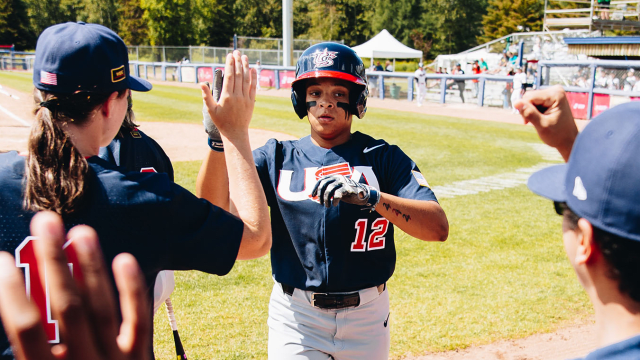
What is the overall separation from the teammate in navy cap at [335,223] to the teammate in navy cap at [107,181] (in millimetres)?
790

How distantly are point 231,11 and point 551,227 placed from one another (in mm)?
72085

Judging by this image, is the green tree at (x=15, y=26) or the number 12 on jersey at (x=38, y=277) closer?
the number 12 on jersey at (x=38, y=277)

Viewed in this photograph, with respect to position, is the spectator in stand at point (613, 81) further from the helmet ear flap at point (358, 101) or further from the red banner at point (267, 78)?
the red banner at point (267, 78)

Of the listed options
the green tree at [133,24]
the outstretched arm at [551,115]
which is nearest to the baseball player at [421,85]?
the outstretched arm at [551,115]

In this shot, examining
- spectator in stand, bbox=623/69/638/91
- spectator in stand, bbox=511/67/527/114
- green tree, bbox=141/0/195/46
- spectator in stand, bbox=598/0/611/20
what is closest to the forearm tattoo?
spectator in stand, bbox=623/69/638/91

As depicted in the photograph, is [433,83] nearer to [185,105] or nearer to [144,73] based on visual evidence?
[185,105]

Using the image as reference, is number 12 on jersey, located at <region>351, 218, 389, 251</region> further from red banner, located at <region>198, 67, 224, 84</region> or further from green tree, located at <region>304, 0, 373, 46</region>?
green tree, located at <region>304, 0, 373, 46</region>

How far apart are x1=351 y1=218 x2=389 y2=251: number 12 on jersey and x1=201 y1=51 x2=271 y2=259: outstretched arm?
0.92m

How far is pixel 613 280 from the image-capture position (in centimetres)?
133

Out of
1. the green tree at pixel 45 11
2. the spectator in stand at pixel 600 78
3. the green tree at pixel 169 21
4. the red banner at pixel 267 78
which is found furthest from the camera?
the green tree at pixel 45 11

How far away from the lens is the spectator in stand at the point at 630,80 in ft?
57.0

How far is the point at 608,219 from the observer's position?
1262 mm

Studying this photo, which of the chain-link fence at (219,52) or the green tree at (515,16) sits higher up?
the green tree at (515,16)

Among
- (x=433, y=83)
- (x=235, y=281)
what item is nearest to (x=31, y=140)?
(x=235, y=281)
